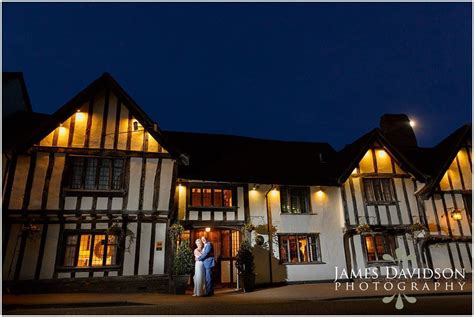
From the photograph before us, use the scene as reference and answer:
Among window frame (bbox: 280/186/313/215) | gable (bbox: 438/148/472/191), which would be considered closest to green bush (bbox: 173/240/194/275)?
window frame (bbox: 280/186/313/215)

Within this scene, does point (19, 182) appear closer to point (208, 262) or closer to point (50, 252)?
point (50, 252)

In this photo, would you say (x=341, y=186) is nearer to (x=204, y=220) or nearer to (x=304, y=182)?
(x=304, y=182)

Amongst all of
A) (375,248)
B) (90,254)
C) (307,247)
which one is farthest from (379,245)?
(90,254)

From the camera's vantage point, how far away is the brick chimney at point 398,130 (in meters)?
19.7

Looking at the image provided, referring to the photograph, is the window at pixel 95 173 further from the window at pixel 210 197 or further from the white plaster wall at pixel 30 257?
the window at pixel 210 197

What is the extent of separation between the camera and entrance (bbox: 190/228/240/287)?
14.2 m

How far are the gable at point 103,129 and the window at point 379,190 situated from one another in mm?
9696

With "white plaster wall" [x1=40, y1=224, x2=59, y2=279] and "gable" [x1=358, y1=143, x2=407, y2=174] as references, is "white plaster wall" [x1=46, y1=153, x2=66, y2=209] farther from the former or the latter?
"gable" [x1=358, y1=143, x2=407, y2=174]

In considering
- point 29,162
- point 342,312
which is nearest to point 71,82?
point 29,162

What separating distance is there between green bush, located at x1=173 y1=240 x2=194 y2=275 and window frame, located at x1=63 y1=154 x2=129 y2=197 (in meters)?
2.98

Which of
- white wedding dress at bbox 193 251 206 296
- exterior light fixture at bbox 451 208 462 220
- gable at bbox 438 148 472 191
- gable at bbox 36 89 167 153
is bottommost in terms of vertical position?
white wedding dress at bbox 193 251 206 296

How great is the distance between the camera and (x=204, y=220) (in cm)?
1339

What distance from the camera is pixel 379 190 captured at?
15.1m

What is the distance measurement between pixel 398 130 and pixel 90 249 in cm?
1848
